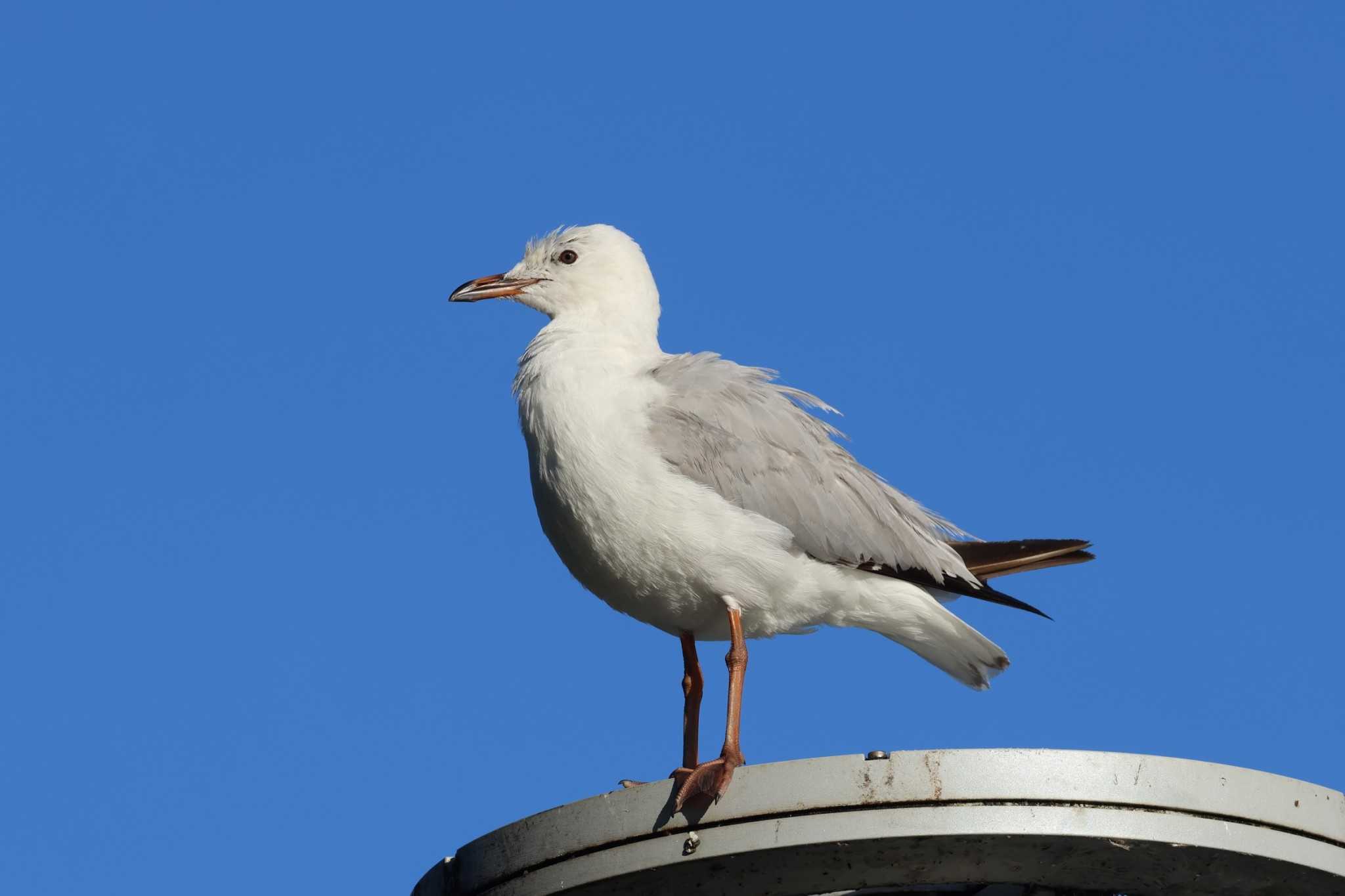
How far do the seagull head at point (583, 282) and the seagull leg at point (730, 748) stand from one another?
2.05 metres

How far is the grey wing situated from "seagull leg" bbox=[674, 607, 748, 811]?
591 millimetres

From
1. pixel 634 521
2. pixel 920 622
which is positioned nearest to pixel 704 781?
pixel 634 521

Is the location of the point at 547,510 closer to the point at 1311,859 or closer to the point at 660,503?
the point at 660,503

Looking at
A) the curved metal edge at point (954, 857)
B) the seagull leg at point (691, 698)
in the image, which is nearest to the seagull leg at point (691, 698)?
the seagull leg at point (691, 698)

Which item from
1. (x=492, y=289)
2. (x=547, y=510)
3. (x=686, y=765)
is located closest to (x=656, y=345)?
(x=492, y=289)

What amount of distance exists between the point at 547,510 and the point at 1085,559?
263 cm

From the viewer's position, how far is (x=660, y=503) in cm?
764

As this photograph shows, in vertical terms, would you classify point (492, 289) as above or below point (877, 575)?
above

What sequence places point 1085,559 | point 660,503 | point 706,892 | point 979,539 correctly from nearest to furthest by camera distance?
point 706,892
point 660,503
point 1085,559
point 979,539

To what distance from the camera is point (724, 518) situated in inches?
306

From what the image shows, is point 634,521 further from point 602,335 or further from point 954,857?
point 954,857

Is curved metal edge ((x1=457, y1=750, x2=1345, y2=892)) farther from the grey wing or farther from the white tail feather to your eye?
the white tail feather

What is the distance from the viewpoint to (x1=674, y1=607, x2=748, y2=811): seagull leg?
17.5 ft

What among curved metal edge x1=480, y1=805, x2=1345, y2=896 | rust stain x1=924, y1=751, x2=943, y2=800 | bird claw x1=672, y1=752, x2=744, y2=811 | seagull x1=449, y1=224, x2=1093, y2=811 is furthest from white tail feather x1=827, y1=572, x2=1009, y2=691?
rust stain x1=924, y1=751, x2=943, y2=800
